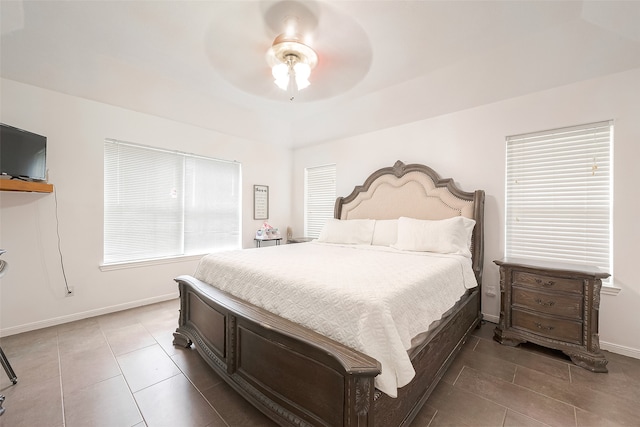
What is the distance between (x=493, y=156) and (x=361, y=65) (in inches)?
71.0

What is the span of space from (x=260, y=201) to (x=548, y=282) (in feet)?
13.0

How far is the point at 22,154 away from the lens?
2.31 m

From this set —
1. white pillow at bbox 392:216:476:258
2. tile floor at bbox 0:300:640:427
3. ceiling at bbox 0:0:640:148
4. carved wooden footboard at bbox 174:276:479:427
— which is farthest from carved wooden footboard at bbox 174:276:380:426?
ceiling at bbox 0:0:640:148

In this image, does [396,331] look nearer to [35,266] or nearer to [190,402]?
[190,402]

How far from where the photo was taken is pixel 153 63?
9.09ft

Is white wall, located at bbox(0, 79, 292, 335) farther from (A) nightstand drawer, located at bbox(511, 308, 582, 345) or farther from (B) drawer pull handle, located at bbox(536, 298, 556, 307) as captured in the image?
(B) drawer pull handle, located at bbox(536, 298, 556, 307)

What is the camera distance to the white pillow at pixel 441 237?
2.55 m

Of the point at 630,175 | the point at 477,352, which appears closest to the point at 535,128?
the point at 630,175

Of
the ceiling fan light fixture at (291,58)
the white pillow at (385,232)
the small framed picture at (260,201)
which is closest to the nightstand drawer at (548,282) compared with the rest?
the white pillow at (385,232)

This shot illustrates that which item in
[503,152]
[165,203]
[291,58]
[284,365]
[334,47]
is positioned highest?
[334,47]

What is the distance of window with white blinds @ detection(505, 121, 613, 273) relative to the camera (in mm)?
2316

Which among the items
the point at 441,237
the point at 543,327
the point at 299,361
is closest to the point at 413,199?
the point at 441,237

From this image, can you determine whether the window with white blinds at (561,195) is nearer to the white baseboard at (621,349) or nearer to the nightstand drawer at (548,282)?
the nightstand drawer at (548,282)

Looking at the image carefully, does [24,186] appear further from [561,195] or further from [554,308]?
[561,195]
